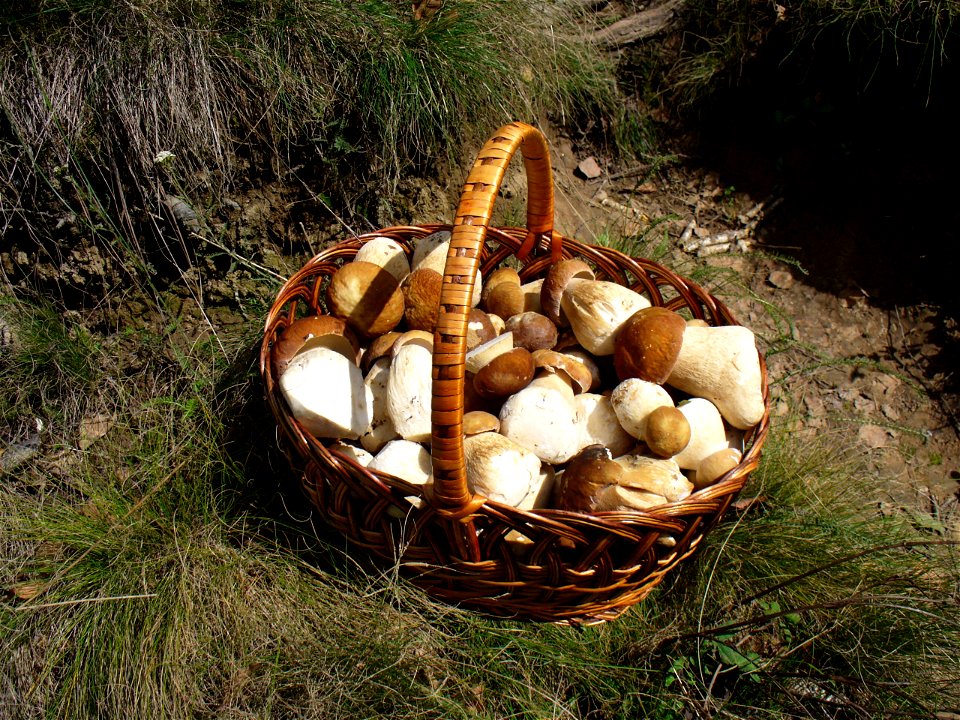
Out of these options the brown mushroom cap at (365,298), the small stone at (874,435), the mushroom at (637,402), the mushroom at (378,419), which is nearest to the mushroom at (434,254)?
the brown mushroom cap at (365,298)

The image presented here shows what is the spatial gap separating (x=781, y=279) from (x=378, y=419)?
2.22m

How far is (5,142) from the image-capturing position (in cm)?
231

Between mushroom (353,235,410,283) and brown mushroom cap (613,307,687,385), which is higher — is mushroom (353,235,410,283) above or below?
above

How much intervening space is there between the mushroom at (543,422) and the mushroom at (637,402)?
0.42ft

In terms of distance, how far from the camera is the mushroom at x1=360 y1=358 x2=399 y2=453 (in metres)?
1.77

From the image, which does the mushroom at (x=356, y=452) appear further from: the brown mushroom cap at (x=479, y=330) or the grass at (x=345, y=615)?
the brown mushroom cap at (x=479, y=330)

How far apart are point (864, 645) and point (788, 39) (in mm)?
2839

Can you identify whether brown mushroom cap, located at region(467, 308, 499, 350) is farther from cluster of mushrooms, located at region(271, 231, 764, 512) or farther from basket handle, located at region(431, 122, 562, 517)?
basket handle, located at region(431, 122, 562, 517)

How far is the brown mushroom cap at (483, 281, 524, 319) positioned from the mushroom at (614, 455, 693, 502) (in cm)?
64

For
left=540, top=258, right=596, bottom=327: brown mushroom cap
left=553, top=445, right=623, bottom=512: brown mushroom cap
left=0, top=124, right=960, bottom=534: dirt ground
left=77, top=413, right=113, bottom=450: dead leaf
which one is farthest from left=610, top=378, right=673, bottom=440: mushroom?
left=77, top=413, right=113, bottom=450: dead leaf

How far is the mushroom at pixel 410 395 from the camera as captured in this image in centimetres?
169

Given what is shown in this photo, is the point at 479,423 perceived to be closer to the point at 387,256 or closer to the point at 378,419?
the point at 378,419

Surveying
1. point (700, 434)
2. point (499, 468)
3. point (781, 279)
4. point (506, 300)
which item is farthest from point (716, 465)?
point (781, 279)

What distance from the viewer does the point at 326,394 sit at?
165 cm
